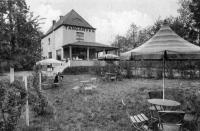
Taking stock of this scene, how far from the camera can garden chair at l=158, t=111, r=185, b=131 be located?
12.6 ft

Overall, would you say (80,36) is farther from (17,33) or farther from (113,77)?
(17,33)

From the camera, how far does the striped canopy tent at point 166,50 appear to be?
4.37m

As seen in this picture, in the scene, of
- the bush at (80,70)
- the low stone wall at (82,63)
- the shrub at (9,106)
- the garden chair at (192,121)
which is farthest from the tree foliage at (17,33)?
the low stone wall at (82,63)

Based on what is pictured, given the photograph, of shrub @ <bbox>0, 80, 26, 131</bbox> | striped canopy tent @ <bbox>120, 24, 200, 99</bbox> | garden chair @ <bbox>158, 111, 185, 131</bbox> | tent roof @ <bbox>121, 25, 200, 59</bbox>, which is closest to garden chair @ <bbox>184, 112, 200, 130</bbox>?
garden chair @ <bbox>158, 111, 185, 131</bbox>

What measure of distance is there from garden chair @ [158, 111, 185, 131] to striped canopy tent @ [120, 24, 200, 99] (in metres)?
1.43

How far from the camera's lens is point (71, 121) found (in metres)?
5.65

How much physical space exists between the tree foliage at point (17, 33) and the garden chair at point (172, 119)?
6.71 meters

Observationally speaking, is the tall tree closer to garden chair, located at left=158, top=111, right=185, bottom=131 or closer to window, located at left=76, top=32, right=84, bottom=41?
window, located at left=76, top=32, right=84, bottom=41

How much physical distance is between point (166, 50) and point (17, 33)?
6.68m

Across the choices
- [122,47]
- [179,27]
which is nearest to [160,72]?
[179,27]

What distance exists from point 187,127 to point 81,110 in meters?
3.97

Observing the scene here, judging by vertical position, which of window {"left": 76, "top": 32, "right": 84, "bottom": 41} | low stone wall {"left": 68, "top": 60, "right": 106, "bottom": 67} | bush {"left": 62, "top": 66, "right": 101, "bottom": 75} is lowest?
bush {"left": 62, "top": 66, "right": 101, "bottom": 75}

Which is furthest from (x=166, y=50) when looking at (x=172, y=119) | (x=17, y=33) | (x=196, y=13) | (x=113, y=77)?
(x=196, y=13)

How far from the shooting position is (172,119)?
3.89m
